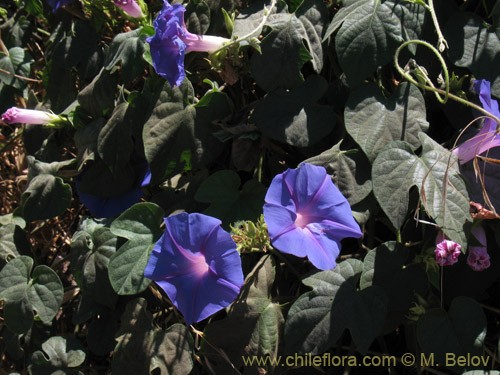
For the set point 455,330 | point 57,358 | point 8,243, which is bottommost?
point 57,358

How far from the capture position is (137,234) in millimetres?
1548

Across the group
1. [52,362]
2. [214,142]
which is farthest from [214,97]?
[52,362]

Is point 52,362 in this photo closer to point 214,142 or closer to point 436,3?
point 214,142

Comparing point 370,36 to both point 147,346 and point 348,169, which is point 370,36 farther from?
point 147,346

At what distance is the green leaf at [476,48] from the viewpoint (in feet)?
4.70

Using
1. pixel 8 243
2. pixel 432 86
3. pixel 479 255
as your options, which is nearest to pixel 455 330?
pixel 479 255

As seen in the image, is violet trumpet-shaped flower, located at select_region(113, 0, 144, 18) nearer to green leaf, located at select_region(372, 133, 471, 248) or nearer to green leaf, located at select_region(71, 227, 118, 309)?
green leaf, located at select_region(71, 227, 118, 309)

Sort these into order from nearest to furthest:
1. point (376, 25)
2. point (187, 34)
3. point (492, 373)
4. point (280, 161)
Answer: point (492, 373) < point (376, 25) < point (187, 34) < point (280, 161)

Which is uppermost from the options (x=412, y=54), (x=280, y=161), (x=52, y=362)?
(x=412, y=54)

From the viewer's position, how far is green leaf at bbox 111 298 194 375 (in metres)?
1.50

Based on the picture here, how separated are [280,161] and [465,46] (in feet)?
1.67

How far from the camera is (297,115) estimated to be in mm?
1500

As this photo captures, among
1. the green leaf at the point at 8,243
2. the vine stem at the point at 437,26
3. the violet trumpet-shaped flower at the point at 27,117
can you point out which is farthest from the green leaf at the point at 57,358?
the vine stem at the point at 437,26

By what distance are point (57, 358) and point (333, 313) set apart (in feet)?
2.52
